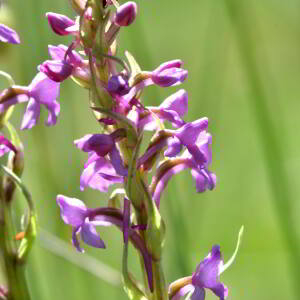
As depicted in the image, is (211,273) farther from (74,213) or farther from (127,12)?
(127,12)

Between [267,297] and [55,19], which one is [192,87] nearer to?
[267,297]

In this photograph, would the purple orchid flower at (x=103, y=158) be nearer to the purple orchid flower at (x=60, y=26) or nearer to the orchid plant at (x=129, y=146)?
the orchid plant at (x=129, y=146)

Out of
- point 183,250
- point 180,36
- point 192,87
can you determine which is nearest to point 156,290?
point 183,250

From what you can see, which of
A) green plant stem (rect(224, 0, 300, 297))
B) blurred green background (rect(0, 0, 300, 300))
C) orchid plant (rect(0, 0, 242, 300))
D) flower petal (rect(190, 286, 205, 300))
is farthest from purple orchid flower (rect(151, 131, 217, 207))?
green plant stem (rect(224, 0, 300, 297))

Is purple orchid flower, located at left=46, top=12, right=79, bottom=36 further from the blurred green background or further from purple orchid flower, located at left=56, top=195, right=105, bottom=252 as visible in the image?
the blurred green background

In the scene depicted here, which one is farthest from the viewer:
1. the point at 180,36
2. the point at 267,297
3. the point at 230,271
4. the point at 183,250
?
the point at 180,36

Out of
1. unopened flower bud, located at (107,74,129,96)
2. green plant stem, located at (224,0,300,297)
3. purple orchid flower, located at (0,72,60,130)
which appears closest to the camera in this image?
unopened flower bud, located at (107,74,129,96)

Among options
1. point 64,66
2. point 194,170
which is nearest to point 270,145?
point 194,170
